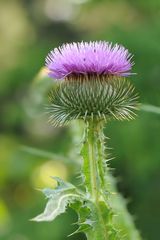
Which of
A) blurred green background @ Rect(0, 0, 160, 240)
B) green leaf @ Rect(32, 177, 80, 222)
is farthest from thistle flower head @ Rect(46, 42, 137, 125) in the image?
blurred green background @ Rect(0, 0, 160, 240)

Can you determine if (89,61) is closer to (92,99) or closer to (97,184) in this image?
(92,99)

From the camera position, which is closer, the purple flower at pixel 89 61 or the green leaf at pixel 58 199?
the green leaf at pixel 58 199

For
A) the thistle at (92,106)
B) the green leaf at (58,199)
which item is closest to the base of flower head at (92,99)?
the thistle at (92,106)

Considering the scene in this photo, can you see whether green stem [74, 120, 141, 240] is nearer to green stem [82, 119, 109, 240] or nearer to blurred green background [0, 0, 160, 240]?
green stem [82, 119, 109, 240]

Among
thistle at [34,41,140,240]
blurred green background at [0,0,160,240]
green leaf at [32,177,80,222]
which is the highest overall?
blurred green background at [0,0,160,240]

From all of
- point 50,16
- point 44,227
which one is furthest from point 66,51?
point 50,16

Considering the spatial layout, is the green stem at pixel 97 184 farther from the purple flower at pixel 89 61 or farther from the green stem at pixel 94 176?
the purple flower at pixel 89 61
